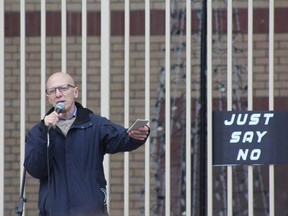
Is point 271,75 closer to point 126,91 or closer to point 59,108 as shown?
point 126,91

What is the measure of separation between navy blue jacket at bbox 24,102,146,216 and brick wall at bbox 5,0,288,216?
5.97 feet

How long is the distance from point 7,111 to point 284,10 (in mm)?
2203

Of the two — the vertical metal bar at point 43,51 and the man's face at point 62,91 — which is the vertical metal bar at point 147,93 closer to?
the vertical metal bar at point 43,51

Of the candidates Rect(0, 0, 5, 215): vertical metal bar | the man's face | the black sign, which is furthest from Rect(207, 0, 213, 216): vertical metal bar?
the man's face

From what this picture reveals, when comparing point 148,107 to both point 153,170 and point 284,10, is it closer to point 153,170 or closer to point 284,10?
point 153,170

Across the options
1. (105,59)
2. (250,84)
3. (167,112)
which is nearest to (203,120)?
(167,112)

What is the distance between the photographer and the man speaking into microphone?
6.27 m

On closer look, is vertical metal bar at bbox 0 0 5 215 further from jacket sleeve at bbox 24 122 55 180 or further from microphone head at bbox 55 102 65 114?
microphone head at bbox 55 102 65 114

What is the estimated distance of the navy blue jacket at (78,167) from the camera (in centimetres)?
630

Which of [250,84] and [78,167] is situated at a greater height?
[250,84]

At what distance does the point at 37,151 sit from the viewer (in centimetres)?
616

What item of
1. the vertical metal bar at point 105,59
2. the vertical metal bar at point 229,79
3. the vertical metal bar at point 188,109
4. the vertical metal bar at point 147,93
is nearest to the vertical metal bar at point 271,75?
the vertical metal bar at point 229,79

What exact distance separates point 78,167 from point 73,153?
9 centimetres

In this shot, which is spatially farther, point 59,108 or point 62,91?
point 62,91
